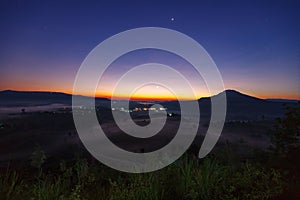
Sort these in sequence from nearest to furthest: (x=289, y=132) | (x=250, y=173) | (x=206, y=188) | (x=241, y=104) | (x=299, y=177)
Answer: (x=206, y=188) < (x=250, y=173) < (x=299, y=177) < (x=289, y=132) < (x=241, y=104)

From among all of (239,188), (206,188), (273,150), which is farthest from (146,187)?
(273,150)

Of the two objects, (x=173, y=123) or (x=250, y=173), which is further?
(x=173, y=123)

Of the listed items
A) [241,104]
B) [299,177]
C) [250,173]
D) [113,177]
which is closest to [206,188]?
[250,173]

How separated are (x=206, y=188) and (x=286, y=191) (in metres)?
1.74

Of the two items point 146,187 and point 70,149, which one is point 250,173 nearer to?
point 146,187

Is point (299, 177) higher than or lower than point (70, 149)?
higher

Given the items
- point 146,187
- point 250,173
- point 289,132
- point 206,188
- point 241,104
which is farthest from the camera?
point 241,104

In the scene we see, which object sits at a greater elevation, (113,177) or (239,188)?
(239,188)

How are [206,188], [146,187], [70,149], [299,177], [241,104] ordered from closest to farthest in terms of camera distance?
[146,187] < [206,188] < [299,177] < [70,149] < [241,104]

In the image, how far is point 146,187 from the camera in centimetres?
446

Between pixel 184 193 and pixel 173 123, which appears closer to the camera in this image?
pixel 184 193

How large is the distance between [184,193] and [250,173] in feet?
5.46

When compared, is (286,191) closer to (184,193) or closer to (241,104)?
(184,193)

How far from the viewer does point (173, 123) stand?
33.1 metres
